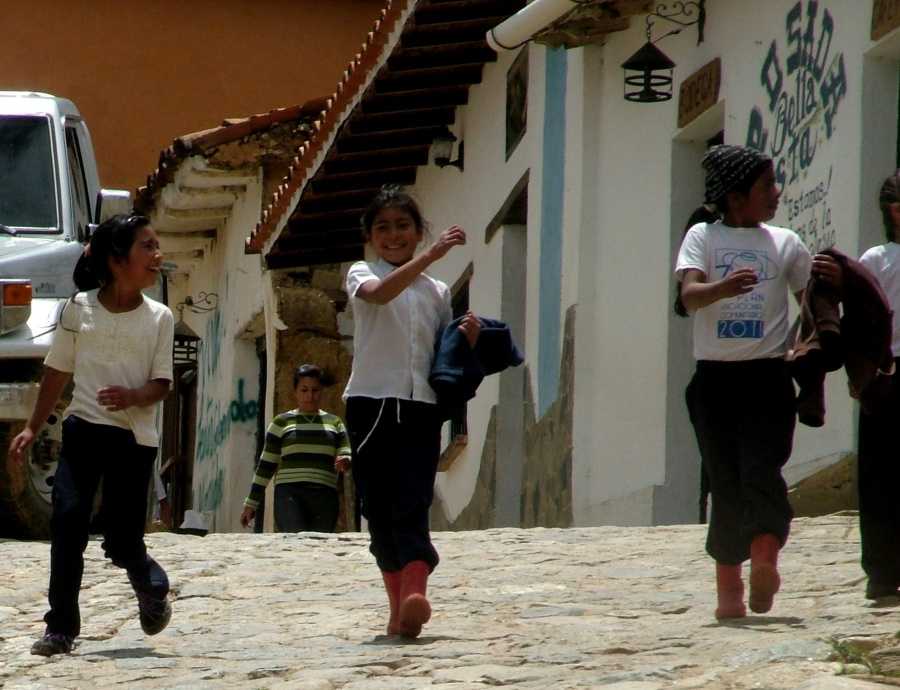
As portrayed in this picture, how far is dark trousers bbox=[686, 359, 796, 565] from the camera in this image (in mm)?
7180

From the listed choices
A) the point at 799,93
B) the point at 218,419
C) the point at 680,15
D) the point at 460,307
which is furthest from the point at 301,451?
the point at 218,419

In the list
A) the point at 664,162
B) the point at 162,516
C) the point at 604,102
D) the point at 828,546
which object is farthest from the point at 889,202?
the point at 162,516

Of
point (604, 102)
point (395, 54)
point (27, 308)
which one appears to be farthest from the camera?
point (395, 54)

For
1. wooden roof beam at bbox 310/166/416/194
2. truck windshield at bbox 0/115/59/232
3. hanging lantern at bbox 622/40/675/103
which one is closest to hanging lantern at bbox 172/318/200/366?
wooden roof beam at bbox 310/166/416/194

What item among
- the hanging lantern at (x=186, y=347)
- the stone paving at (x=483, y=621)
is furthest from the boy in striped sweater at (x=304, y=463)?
the hanging lantern at (x=186, y=347)

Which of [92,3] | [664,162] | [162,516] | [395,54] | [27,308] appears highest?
[92,3]

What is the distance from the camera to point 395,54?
16.2 meters

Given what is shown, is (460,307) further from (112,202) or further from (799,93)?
(799,93)

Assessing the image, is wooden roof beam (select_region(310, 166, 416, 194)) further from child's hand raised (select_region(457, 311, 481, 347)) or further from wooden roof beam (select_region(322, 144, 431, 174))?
child's hand raised (select_region(457, 311, 481, 347))

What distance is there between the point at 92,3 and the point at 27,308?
16197mm

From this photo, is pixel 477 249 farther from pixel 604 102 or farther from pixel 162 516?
pixel 162 516

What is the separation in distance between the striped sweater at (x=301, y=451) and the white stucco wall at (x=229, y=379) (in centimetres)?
772

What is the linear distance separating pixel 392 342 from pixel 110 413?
953 mm

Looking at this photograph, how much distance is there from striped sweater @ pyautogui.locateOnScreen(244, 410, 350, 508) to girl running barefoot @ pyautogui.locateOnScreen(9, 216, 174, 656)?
632 centimetres
